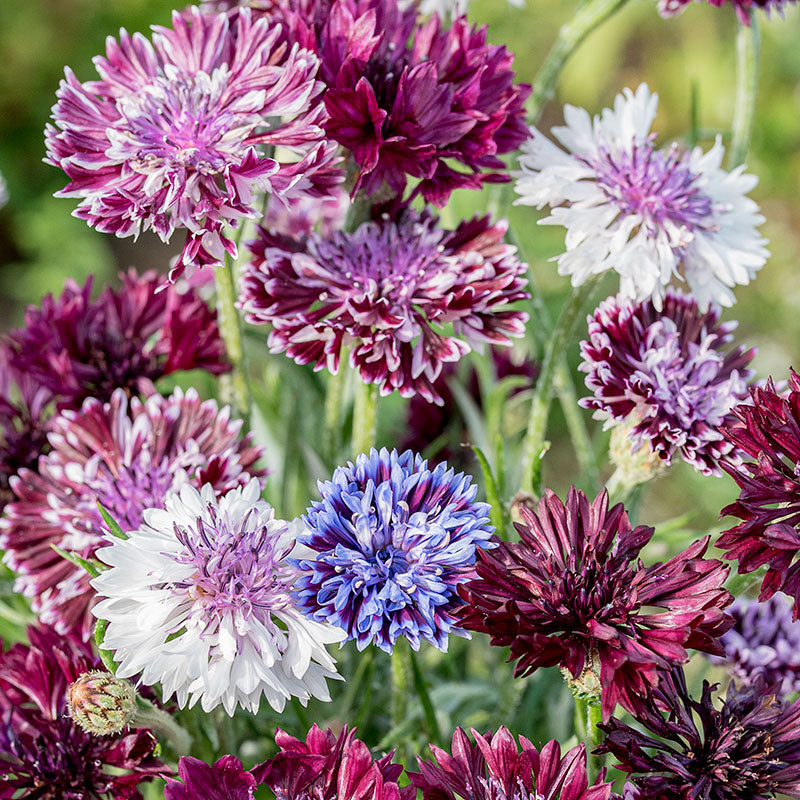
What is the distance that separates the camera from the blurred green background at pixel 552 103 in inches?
70.8

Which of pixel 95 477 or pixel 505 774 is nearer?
pixel 505 774

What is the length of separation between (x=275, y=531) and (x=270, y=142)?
176 mm

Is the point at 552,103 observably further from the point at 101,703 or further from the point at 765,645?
the point at 101,703

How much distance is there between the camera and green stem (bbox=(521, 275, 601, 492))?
486mm

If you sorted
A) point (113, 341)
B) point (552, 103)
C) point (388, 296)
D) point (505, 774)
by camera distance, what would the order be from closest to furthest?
point (505, 774), point (388, 296), point (113, 341), point (552, 103)

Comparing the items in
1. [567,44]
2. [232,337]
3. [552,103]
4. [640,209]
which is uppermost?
[552,103]

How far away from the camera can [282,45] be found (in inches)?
16.6

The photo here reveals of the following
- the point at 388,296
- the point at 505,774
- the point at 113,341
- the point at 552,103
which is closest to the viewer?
the point at 505,774

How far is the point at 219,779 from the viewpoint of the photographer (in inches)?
13.6

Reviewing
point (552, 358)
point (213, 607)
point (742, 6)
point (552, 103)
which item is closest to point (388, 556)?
point (213, 607)

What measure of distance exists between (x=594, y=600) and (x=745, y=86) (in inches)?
14.9

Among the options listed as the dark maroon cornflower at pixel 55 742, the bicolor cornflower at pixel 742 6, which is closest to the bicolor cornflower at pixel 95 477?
the dark maroon cornflower at pixel 55 742

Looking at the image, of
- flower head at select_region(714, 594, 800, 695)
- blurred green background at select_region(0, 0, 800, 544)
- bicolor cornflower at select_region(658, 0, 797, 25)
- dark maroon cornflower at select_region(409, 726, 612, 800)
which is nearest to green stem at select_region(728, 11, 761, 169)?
bicolor cornflower at select_region(658, 0, 797, 25)

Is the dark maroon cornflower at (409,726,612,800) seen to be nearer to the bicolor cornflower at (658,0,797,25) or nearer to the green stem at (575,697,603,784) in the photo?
the green stem at (575,697,603,784)
